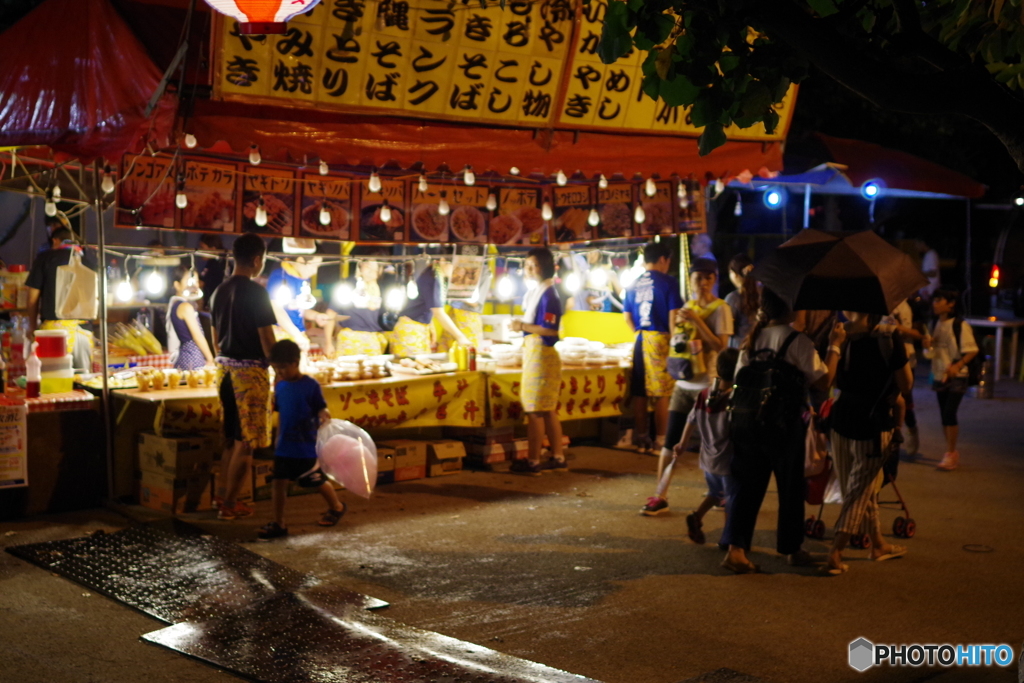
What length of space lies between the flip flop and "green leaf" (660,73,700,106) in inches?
176

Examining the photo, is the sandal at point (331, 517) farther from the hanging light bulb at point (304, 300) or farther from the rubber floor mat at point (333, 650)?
the hanging light bulb at point (304, 300)

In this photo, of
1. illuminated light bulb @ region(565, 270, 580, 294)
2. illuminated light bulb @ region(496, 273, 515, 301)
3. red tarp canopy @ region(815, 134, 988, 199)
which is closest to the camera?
illuminated light bulb @ region(496, 273, 515, 301)

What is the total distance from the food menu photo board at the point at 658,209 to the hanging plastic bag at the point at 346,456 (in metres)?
5.72

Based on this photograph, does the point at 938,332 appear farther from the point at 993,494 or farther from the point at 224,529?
the point at 224,529

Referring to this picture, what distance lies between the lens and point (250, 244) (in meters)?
7.92

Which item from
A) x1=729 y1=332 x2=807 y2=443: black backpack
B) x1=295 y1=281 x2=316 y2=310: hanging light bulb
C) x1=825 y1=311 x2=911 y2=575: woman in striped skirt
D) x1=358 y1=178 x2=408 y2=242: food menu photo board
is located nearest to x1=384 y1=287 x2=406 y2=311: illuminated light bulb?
x1=358 y1=178 x2=408 y2=242: food menu photo board

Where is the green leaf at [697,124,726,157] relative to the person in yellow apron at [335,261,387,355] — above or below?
above

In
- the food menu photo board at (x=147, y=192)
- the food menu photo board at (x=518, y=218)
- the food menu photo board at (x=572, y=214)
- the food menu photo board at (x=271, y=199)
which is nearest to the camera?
A: the food menu photo board at (x=147, y=192)

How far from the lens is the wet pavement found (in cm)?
532

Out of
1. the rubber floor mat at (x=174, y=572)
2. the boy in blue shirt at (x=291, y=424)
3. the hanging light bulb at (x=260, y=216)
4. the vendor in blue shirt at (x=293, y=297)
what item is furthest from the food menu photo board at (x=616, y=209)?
the rubber floor mat at (x=174, y=572)

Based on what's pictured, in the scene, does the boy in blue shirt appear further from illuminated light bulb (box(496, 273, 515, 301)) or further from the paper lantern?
illuminated light bulb (box(496, 273, 515, 301))

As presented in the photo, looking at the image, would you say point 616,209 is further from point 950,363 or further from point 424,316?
point 950,363

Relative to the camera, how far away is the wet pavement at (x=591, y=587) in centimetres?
532

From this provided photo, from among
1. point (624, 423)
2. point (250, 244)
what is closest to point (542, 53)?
point (250, 244)
